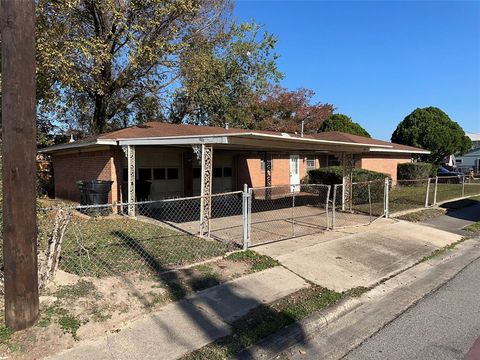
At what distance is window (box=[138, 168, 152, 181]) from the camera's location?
15048 mm

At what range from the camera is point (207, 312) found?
16.0 feet

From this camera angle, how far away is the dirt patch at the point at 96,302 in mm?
3912

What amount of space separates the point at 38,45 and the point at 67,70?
4.91 feet

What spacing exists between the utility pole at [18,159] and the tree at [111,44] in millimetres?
7952

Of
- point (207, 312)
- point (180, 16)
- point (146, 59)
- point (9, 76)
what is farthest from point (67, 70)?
point (207, 312)

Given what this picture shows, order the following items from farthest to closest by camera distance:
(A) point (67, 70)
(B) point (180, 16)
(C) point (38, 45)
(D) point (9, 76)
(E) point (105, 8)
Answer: (B) point (180, 16)
(E) point (105, 8)
(A) point (67, 70)
(C) point (38, 45)
(D) point (9, 76)

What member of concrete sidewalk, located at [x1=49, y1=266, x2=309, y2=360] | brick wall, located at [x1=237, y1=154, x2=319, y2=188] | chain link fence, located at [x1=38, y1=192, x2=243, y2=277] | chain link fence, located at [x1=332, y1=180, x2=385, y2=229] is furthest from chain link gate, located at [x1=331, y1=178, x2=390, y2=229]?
concrete sidewalk, located at [x1=49, y1=266, x2=309, y2=360]

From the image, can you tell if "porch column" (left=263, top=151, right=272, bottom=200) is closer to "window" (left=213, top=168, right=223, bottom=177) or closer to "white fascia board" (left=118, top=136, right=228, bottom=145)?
"window" (left=213, top=168, right=223, bottom=177)

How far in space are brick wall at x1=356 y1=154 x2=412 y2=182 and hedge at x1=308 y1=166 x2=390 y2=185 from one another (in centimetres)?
Answer: 401

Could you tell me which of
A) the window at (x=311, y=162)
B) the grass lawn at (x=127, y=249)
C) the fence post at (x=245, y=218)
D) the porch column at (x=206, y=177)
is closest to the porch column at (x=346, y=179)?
the porch column at (x=206, y=177)

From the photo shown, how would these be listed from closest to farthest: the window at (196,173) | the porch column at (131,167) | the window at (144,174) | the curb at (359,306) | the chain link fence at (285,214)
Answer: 1. the curb at (359,306)
2. the chain link fence at (285,214)
3. the porch column at (131,167)
4. the window at (144,174)
5. the window at (196,173)

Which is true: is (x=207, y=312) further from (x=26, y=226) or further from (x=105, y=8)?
(x=105, y=8)

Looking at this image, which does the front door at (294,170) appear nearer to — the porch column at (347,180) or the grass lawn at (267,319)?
the porch column at (347,180)

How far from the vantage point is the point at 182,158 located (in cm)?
1641
